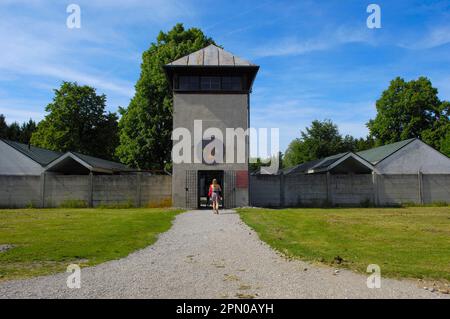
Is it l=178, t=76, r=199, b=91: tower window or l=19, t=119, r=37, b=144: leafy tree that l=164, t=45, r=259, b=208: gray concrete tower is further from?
l=19, t=119, r=37, b=144: leafy tree

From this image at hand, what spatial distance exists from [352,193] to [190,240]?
17349 mm

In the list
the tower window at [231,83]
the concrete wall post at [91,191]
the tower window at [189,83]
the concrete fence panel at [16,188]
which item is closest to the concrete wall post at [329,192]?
the tower window at [231,83]

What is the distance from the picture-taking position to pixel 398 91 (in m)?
46.3

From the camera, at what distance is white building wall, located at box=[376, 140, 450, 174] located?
1117 inches

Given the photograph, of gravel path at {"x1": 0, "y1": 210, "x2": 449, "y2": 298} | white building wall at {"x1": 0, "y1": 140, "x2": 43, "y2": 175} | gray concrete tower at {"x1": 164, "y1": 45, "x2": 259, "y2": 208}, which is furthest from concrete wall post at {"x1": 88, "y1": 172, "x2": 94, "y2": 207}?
gravel path at {"x1": 0, "y1": 210, "x2": 449, "y2": 298}

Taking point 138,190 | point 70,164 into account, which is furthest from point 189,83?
point 70,164

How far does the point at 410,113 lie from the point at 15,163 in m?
41.9

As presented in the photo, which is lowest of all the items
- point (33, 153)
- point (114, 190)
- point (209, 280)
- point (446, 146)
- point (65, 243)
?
point (209, 280)

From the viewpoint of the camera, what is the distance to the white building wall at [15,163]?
27.4 m

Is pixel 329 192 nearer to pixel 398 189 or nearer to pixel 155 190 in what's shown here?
pixel 398 189

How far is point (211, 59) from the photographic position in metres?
22.8

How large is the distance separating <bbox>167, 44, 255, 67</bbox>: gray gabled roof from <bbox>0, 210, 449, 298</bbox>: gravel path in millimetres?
15504

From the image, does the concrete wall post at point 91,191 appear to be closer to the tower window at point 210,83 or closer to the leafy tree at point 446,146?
the tower window at point 210,83
